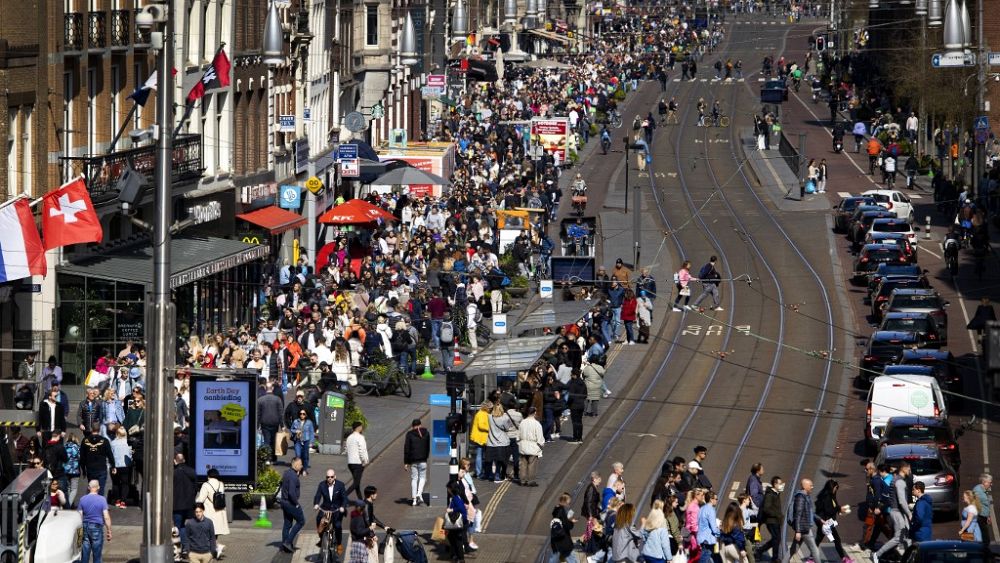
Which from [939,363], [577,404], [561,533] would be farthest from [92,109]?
[561,533]

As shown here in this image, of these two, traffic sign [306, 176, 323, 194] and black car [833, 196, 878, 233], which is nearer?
traffic sign [306, 176, 323, 194]

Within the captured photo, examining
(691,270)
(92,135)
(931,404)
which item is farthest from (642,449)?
(691,270)

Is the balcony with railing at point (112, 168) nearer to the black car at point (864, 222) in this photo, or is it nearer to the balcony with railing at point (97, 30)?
the balcony with railing at point (97, 30)

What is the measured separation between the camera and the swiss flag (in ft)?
130

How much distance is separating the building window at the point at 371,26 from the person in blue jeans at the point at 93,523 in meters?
55.6

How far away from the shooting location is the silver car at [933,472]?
114 ft

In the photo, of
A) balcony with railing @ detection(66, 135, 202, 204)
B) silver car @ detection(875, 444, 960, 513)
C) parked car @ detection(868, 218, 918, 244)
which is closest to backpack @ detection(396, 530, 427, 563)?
silver car @ detection(875, 444, 960, 513)

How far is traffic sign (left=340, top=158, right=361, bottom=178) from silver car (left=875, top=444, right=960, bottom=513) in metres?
34.9

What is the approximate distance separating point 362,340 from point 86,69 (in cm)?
890

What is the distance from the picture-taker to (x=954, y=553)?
92.6 feet

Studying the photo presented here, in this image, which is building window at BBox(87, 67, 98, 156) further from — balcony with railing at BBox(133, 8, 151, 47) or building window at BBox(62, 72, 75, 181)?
balcony with railing at BBox(133, 8, 151, 47)

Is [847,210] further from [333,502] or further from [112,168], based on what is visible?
[333,502]

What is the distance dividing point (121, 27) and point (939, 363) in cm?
2085

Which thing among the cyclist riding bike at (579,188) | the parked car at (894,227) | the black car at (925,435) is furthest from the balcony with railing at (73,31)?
the cyclist riding bike at (579,188)
